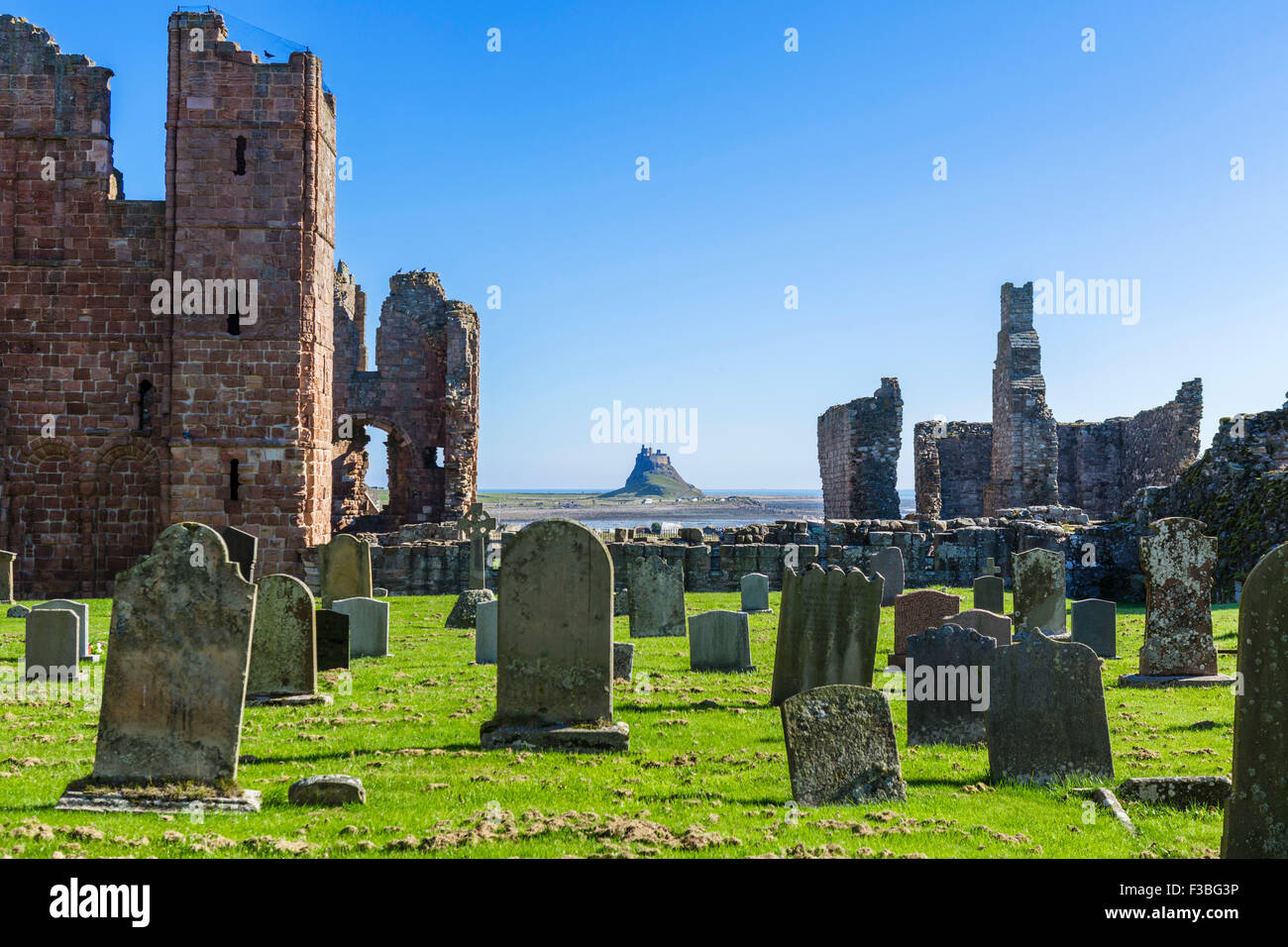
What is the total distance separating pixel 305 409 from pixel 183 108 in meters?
7.28

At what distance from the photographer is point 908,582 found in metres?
23.8

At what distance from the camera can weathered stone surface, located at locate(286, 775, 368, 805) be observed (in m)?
6.38

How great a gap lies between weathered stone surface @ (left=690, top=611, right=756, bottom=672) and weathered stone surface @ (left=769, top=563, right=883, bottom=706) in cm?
215

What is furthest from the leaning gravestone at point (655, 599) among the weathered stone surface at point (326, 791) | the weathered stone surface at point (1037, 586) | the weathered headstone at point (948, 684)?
the weathered stone surface at point (326, 791)

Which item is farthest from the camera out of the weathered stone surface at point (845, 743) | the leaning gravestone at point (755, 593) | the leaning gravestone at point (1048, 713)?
the leaning gravestone at point (755, 593)


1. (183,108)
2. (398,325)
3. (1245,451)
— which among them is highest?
(183,108)

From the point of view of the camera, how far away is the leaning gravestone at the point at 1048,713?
23.0ft

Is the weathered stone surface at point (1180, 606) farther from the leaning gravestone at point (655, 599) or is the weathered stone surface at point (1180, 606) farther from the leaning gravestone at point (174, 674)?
the leaning gravestone at point (174, 674)

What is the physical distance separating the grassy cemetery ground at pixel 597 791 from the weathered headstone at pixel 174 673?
388 millimetres

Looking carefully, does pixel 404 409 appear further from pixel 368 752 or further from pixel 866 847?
pixel 866 847

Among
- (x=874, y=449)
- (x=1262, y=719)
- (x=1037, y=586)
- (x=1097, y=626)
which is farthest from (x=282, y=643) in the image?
(x=874, y=449)

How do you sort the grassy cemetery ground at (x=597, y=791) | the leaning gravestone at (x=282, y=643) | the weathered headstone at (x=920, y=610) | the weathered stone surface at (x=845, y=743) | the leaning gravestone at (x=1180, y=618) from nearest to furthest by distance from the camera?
the grassy cemetery ground at (x=597, y=791) < the weathered stone surface at (x=845, y=743) < the leaning gravestone at (x=282, y=643) < the leaning gravestone at (x=1180, y=618) < the weathered headstone at (x=920, y=610)
